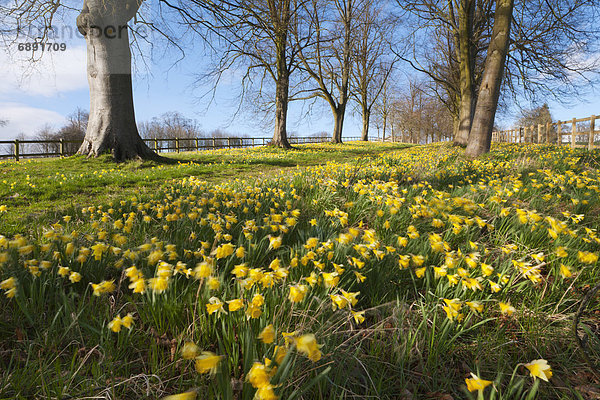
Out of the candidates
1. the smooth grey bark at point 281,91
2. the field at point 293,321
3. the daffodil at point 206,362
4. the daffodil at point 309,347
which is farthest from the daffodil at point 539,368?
the smooth grey bark at point 281,91

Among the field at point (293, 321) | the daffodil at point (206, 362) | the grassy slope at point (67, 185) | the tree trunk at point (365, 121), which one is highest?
the tree trunk at point (365, 121)

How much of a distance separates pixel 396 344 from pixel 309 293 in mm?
480

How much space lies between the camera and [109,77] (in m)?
8.63

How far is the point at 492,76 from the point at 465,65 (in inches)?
238

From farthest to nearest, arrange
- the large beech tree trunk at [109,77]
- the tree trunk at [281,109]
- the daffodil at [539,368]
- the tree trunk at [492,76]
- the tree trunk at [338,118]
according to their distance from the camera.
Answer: the tree trunk at [338,118]
the tree trunk at [281,109]
the large beech tree trunk at [109,77]
the tree trunk at [492,76]
the daffodil at [539,368]

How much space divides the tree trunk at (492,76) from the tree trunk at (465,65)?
175 inches

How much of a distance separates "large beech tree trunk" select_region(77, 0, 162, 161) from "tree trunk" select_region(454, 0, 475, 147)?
11967 mm

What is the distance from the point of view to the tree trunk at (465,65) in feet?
38.2

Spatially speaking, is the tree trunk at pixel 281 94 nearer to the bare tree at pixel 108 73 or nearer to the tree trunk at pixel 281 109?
the tree trunk at pixel 281 109

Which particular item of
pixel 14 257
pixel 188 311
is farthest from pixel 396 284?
pixel 14 257

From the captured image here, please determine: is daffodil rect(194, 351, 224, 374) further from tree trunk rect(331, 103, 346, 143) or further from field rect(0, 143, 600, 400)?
tree trunk rect(331, 103, 346, 143)

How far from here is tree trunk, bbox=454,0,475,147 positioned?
11.6 m

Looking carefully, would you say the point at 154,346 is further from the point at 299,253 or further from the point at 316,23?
the point at 316,23

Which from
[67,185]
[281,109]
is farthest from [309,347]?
Result: [281,109]
